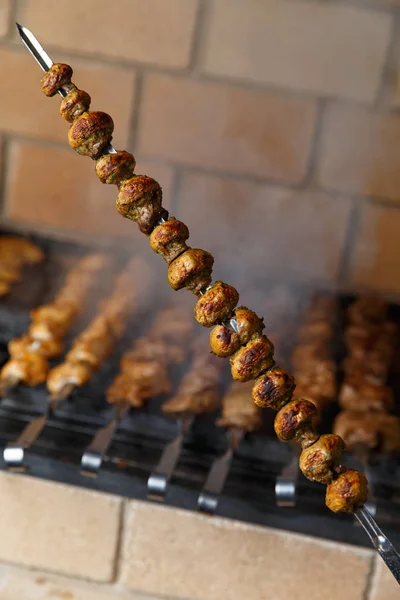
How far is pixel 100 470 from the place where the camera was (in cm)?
135

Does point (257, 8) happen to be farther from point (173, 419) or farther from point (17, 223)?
point (173, 419)

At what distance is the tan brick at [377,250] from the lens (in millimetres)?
2312

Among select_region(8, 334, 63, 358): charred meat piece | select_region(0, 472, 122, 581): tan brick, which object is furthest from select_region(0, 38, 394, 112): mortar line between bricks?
select_region(0, 472, 122, 581): tan brick

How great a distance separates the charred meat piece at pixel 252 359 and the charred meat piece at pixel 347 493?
0.18m

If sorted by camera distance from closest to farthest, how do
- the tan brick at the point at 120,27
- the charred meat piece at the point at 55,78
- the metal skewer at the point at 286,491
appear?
the charred meat piece at the point at 55,78, the metal skewer at the point at 286,491, the tan brick at the point at 120,27

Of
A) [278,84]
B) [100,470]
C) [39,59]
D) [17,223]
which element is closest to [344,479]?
[100,470]

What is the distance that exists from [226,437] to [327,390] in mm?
325

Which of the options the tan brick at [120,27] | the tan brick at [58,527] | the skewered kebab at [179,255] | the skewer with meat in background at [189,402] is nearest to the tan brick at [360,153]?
the tan brick at [120,27]

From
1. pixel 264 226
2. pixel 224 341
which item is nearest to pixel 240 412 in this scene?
pixel 224 341

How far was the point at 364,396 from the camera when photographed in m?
1.73

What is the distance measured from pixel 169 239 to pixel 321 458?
34 cm

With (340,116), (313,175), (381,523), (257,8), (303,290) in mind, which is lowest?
(381,523)

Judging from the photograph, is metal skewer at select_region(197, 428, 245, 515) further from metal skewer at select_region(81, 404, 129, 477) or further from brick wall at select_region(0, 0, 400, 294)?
brick wall at select_region(0, 0, 400, 294)

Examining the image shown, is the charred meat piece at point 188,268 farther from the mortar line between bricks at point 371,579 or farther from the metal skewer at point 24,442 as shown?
the mortar line between bricks at point 371,579
